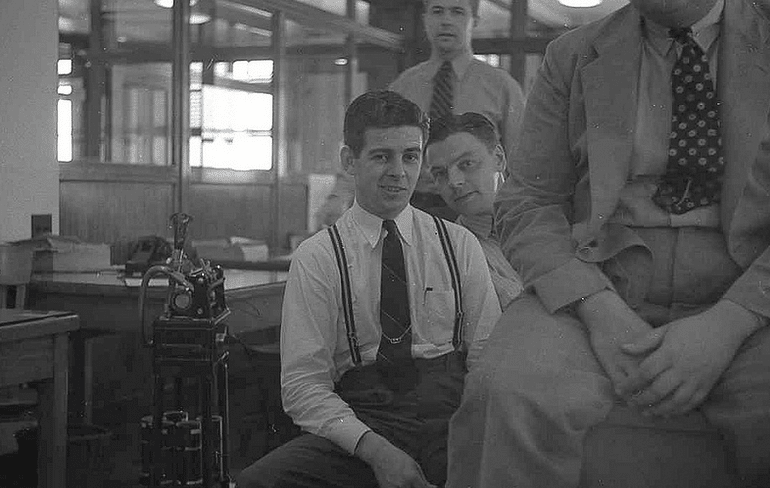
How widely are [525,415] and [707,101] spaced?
17.1 inches

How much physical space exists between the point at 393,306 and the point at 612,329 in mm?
708

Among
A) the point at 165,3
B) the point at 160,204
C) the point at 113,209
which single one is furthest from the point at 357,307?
the point at 165,3

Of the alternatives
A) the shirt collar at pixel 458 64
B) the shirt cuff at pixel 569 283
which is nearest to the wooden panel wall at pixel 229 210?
the shirt collar at pixel 458 64

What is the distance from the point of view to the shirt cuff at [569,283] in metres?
1.20

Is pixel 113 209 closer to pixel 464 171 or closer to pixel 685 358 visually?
pixel 464 171

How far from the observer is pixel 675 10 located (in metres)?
1.21

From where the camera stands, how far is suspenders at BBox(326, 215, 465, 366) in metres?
1.80

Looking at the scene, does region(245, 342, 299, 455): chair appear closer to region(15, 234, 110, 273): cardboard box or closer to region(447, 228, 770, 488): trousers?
region(15, 234, 110, 273): cardboard box

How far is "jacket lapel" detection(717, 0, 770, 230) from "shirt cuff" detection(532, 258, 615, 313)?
159mm

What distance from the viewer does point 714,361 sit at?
1113 millimetres

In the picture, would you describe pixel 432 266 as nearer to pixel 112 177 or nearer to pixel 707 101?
pixel 707 101

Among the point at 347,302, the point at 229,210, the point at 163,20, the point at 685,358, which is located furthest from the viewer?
the point at 229,210

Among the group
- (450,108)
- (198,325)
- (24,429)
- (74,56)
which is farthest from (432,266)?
(74,56)

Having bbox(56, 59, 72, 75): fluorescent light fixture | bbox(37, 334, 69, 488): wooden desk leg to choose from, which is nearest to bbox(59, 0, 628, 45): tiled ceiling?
bbox(56, 59, 72, 75): fluorescent light fixture
